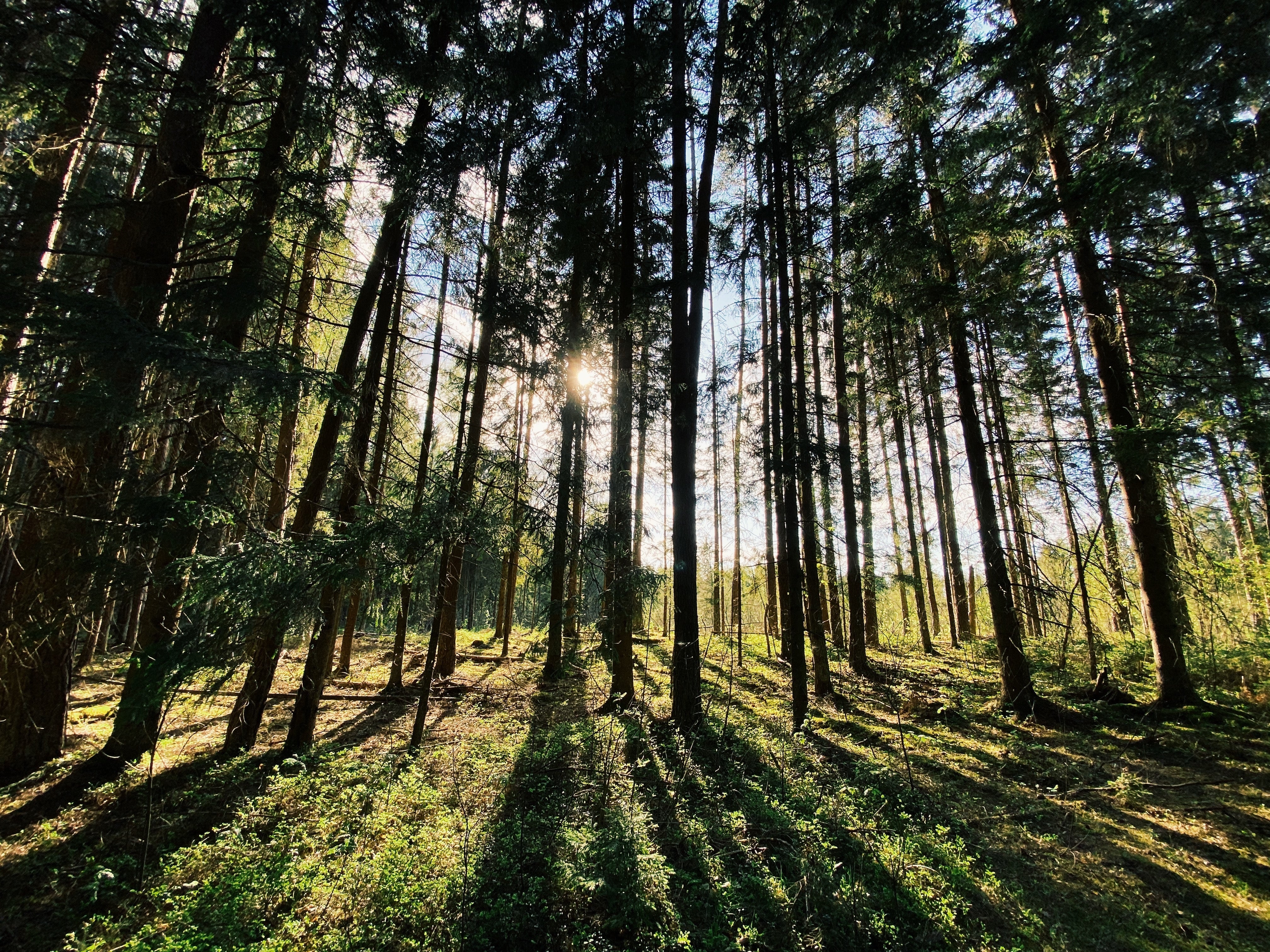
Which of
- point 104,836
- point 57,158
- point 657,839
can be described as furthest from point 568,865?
point 57,158

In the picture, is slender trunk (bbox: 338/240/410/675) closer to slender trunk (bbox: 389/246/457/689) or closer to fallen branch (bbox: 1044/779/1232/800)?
slender trunk (bbox: 389/246/457/689)

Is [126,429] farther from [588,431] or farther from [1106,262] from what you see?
[1106,262]

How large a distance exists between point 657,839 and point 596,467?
5.40 m

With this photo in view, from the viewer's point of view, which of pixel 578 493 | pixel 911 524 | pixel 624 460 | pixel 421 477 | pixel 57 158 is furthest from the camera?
pixel 911 524

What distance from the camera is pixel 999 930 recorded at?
3312mm

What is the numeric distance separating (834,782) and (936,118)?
10151 mm

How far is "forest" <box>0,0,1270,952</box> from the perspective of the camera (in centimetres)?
352

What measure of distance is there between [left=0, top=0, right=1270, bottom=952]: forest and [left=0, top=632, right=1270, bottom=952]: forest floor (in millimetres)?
49

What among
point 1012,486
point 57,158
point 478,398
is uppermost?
point 57,158

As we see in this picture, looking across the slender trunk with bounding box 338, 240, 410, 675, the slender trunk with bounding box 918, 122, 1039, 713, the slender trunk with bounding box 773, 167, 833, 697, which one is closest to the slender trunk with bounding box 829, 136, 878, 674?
the slender trunk with bounding box 773, 167, 833, 697

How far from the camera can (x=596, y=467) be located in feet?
27.2

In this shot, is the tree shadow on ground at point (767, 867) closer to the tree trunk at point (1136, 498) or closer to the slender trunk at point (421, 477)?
the slender trunk at point (421, 477)

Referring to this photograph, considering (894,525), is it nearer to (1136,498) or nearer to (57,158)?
(1136,498)

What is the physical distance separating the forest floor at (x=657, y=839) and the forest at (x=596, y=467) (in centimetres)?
5
